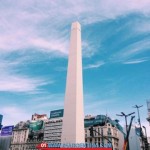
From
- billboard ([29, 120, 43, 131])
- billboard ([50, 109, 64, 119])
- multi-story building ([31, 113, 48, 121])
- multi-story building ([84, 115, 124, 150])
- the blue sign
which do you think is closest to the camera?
the blue sign

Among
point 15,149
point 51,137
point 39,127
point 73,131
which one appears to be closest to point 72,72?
point 73,131

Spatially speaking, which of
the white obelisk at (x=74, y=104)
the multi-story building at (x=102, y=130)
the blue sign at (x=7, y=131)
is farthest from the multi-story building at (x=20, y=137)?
the white obelisk at (x=74, y=104)

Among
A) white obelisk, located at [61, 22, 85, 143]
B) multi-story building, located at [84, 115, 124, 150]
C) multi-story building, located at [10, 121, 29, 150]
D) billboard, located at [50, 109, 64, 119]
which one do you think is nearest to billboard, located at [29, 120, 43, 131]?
multi-story building, located at [10, 121, 29, 150]

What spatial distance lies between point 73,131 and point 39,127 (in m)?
79.1

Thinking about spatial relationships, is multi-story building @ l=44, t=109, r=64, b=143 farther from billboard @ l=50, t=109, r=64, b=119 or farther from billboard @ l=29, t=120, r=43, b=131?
billboard @ l=29, t=120, r=43, b=131

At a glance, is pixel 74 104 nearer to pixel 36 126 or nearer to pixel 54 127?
pixel 54 127

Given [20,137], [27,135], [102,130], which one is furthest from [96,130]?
[20,137]

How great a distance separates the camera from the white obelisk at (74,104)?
3191 centimetres

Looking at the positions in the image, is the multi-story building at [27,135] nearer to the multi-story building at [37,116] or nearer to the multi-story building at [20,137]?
the multi-story building at [20,137]

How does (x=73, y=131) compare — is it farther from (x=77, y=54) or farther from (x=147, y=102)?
(x=147, y=102)

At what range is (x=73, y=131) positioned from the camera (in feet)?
104

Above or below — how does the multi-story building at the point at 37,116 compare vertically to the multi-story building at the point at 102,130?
above

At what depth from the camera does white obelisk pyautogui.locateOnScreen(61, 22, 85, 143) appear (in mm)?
Result: 31906

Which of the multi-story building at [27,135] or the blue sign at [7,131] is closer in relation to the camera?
the blue sign at [7,131]
